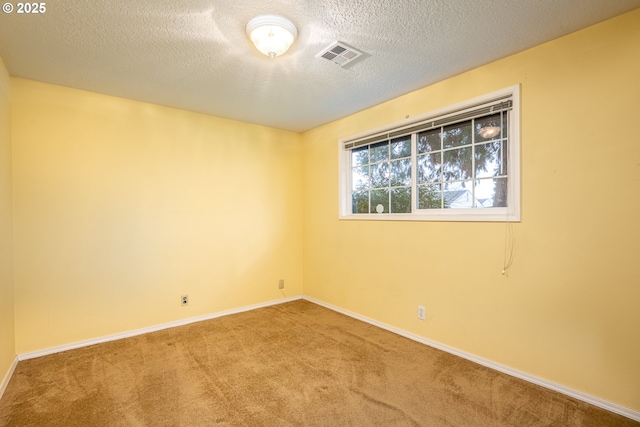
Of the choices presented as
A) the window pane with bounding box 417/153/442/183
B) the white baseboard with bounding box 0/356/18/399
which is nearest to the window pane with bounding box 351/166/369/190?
the window pane with bounding box 417/153/442/183

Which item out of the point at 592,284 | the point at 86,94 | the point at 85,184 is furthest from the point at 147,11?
the point at 592,284

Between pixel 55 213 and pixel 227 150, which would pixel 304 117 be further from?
pixel 55 213

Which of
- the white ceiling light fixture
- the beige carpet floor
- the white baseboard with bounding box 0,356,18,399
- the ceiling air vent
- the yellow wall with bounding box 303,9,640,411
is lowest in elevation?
the beige carpet floor

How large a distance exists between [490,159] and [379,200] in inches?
49.0

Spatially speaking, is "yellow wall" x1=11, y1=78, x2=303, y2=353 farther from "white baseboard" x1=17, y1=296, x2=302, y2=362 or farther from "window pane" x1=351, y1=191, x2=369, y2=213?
"window pane" x1=351, y1=191, x2=369, y2=213

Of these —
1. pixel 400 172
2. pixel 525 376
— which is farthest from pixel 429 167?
pixel 525 376

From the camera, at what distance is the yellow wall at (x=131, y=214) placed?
262cm

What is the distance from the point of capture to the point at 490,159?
8.18 ft

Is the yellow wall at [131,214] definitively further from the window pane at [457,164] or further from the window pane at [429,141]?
the window pane at [457,164]

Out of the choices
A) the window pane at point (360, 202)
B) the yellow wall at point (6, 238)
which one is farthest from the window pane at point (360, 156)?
the yellow wall at point (6, 238)

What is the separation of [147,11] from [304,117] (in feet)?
6.92

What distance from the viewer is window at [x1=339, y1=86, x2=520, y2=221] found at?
7.79 feet

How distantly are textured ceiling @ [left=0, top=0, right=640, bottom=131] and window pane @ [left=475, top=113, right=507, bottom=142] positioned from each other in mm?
453

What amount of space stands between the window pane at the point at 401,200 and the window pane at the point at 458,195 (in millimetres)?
409
